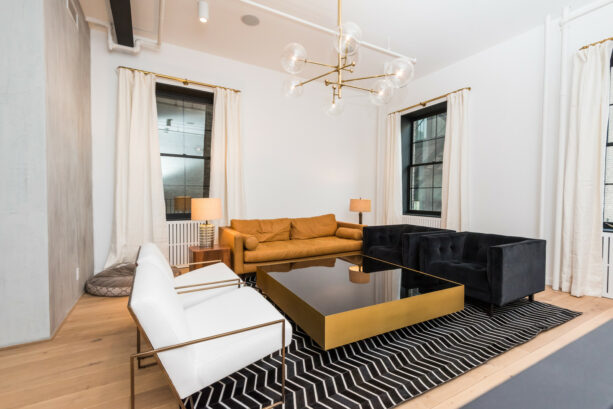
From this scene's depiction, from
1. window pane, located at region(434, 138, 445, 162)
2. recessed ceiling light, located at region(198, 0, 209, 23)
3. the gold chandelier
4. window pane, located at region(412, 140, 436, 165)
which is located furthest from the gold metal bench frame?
window pane, located at region(412, 140, 436, 165)

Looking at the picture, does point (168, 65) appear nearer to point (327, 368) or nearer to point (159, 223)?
point (159, 223)

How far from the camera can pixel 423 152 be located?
5.46 metres

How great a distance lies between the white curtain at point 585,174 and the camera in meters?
3.10

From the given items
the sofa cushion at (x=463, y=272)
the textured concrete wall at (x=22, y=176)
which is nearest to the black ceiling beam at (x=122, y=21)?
the textured concrete wall at (x=22, y=176)

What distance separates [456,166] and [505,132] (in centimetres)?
77

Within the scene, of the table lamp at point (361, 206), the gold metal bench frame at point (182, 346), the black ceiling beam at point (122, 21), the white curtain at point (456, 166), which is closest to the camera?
the gold metal bench frame at point (182, 346)

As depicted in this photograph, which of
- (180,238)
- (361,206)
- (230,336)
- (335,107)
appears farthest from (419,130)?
(230,336)

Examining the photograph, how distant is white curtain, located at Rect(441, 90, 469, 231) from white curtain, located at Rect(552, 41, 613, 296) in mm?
1174

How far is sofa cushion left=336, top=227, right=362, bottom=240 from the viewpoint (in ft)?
14.9

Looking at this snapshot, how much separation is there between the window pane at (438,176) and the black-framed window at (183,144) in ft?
13.2

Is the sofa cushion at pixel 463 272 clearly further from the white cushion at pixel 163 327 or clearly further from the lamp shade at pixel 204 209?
the lamp shade at pixel 204 209

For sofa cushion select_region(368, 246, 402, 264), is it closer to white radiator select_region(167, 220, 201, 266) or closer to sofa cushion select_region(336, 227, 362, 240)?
sofa cushion select_region(336, 227, 362, 240)

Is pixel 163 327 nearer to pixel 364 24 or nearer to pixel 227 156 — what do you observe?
pixel 227 156

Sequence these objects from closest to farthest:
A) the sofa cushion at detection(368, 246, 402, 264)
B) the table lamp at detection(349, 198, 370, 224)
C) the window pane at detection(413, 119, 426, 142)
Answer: the sofa cushion at detection(368, 246, 402, 264), the table lamp at detection(349, 198, 370, 224), the window pane at detection(413, 119, 426, 142)
